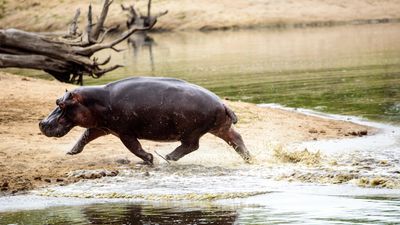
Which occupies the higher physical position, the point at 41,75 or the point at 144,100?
the point at 144,100

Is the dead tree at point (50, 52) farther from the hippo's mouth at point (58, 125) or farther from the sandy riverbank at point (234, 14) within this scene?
the sandy riverbank at point (234, 14)

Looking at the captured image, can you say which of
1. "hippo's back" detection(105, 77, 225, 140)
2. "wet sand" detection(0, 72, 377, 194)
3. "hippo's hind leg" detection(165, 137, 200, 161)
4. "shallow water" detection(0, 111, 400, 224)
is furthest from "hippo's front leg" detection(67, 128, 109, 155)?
"hippo's hind leg" detection(165, 137, 200, 161)

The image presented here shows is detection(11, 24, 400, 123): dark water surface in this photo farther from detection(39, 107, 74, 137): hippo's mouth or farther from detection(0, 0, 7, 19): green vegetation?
detection(0, 0, 7, 19): green vegetation

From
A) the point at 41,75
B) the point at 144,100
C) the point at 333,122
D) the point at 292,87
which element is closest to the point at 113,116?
the point at 144,100

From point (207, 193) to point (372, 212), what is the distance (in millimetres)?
1705

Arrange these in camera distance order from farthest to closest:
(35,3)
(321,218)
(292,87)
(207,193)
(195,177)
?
(35,3)
(292,87)
(195,177)
(207,193)
(321,218)

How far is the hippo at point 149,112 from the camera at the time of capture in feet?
30.9

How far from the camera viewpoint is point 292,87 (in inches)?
750

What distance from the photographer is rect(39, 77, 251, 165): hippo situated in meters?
9.42

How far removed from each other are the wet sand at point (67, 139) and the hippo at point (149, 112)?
36cm

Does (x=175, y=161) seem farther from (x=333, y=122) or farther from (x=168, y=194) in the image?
(x=333, y=122)

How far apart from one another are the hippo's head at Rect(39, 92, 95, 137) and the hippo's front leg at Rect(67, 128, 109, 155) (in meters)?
0.25

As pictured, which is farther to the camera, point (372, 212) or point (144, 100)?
point (144, 100)

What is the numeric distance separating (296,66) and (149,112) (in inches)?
592
